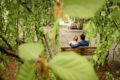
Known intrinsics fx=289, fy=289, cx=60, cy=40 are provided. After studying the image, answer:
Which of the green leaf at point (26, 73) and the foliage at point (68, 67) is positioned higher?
the foliage at point (68, 67)

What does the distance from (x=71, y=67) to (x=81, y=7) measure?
0.04 metres

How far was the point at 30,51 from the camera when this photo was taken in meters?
0.24

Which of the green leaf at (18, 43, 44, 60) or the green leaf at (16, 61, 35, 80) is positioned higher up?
the green leaf at (18, 43, 44, 60)

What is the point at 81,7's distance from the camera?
8.2 inches

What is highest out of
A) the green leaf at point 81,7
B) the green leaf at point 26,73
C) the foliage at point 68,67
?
the green leaf at point 81,7

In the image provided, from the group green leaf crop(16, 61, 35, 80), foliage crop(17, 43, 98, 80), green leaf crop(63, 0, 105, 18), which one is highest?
green leaf crop(63, 0, 105, 18)

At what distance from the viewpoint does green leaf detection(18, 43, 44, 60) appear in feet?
0.76

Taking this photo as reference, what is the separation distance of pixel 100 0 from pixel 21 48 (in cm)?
8

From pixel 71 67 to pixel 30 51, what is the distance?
1.9 inches

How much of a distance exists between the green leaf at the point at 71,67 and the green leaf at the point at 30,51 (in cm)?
3

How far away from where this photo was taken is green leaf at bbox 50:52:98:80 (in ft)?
0.64

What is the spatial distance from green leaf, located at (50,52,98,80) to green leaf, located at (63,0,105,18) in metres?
0.03

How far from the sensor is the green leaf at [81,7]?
0.66ft

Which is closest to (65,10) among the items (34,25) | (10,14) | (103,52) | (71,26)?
(10,14)
